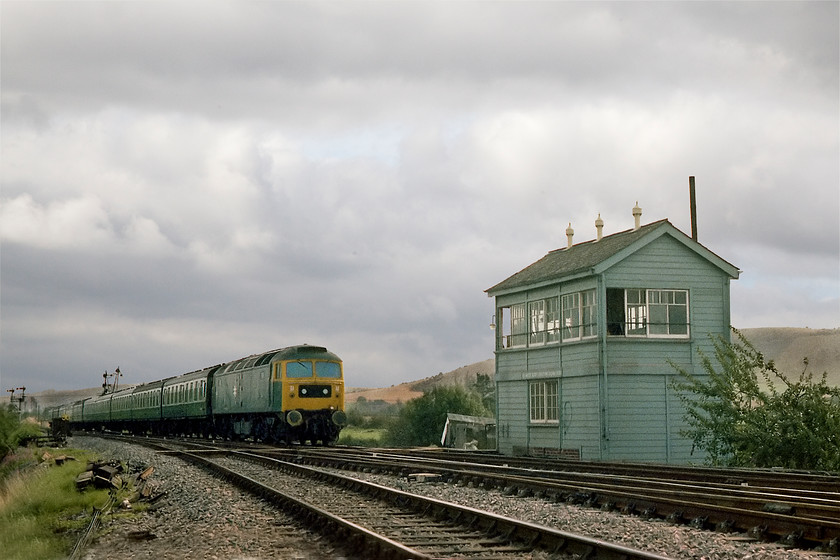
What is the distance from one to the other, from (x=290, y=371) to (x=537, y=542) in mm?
22683

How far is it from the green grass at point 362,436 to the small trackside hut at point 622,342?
18148mm

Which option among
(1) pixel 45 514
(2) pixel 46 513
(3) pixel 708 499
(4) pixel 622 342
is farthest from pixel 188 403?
(3) pixel 708 499

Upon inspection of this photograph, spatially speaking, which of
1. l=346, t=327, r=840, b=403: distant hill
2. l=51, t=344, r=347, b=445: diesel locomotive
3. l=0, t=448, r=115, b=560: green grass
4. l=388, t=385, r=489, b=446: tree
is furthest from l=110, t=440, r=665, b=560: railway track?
l=346, t=327, r=840, b=403: distant hill

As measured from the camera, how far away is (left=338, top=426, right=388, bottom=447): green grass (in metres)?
46.7

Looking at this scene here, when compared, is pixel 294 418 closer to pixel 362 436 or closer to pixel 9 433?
pixel 9 433

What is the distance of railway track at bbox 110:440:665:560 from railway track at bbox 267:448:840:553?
2.25 metres

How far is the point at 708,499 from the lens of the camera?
11883mm

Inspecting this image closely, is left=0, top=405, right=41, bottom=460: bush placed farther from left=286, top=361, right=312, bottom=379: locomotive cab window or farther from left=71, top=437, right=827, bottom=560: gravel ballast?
left=71, top=437, right=827, bottom=560: gravel ballast

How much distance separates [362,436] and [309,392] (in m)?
26.0

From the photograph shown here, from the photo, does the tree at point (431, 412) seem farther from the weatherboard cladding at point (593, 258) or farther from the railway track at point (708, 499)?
the railway track at point (708, 499)

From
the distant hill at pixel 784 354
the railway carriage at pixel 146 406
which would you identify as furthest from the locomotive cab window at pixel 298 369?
the distant hill at pixel 784 354

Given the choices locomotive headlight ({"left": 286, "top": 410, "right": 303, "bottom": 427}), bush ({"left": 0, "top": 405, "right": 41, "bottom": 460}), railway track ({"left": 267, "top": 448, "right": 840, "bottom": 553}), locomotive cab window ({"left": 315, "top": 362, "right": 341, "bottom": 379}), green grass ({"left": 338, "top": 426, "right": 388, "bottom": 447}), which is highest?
locomotive cab window ({"left": 315, "top": 362, "right": 341, "bottom": 379})

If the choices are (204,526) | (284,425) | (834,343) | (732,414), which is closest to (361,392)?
(834,343)

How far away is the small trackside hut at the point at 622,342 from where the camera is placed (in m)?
25.0
